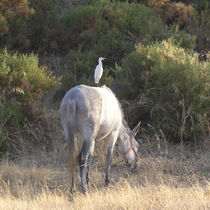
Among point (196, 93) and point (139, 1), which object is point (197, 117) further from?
point (139, 1)

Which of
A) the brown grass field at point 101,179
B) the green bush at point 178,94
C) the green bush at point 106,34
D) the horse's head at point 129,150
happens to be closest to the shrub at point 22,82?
the brown grass field at point 101,179

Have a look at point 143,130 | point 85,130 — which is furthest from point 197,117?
point 85,130

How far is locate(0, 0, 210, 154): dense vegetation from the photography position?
8.71 meters

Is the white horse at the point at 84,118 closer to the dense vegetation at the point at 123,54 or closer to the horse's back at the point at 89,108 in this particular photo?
the horse's back at the point at 89,108

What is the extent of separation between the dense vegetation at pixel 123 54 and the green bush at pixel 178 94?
2cm

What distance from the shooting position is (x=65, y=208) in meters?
4.80

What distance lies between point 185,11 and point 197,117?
7.87 m

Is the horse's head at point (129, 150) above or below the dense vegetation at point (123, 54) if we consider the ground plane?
below

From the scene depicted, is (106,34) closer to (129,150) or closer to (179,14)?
(179,14)

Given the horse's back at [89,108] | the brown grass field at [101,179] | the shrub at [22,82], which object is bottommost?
the brown grass field at [101,179]

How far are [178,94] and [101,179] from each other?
9.13 feet

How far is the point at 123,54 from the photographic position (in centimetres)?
1349

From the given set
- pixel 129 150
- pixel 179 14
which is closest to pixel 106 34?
pixel 179 14

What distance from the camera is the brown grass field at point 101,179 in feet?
16.1
